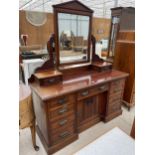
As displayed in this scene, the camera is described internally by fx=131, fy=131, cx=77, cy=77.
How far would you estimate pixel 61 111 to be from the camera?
1491 millimetres

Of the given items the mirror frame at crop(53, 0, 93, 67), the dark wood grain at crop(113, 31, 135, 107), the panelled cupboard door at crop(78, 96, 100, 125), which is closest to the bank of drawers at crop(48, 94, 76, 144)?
the panelled cupboard door at crop(78, 96, 100, 125)

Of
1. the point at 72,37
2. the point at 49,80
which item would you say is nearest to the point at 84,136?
the point at 49,80

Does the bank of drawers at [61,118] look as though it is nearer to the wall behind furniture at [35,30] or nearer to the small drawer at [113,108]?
the small drawer at [113,108]

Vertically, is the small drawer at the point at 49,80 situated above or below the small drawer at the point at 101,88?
above

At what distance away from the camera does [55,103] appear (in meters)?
1.40

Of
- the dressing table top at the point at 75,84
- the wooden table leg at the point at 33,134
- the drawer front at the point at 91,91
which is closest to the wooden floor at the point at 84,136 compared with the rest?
the wooden table leg at the point at 33,134

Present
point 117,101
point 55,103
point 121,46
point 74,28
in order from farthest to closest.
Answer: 1. point 121,46
2. point 117,101
3. point 74,28
4. point 55,103

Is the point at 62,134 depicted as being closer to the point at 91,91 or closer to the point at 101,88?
the point at 91,91

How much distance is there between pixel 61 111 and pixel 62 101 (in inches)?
5.0

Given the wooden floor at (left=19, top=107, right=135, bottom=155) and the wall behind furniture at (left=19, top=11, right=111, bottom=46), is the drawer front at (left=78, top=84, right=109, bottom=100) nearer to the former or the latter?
the wooden floor at (left=19, top=107, right=135, bottom=155)

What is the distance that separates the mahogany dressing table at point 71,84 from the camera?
147 centimetres
